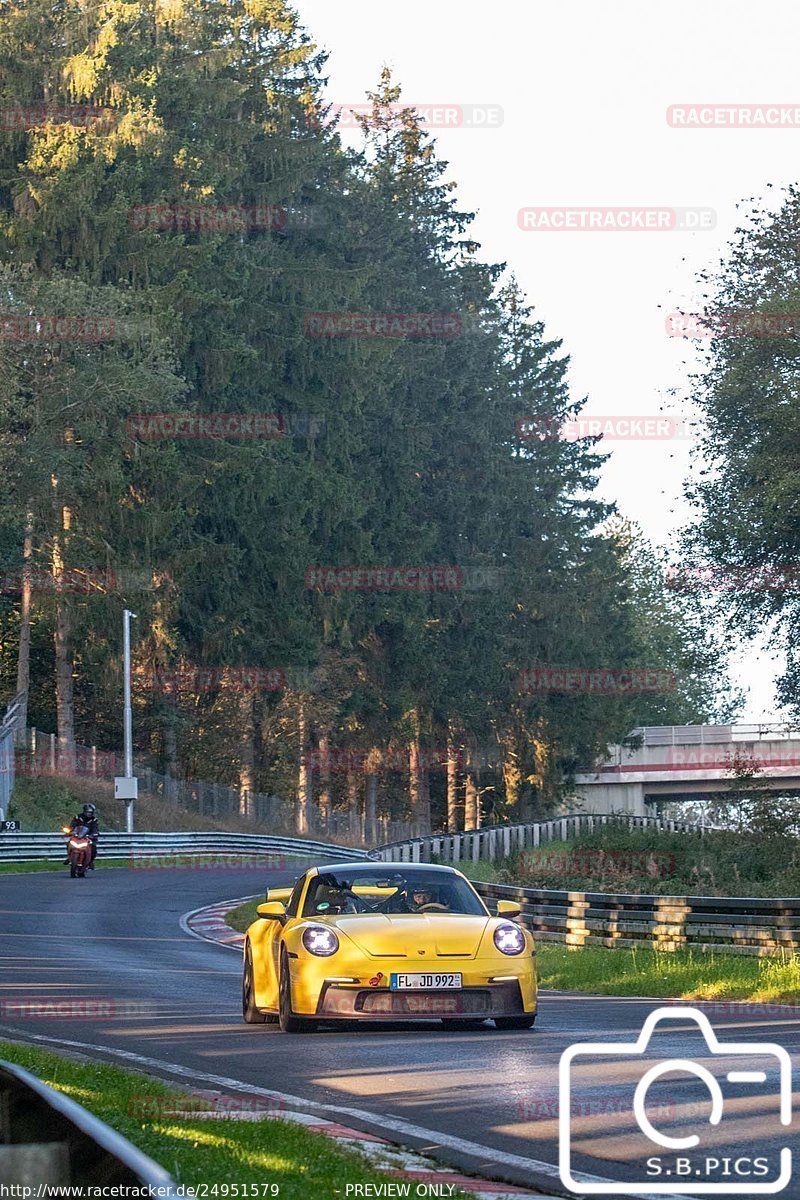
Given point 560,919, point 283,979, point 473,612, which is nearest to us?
point 283,979

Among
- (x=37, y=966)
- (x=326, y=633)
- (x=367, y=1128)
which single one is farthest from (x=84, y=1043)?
(x=326, y=633)

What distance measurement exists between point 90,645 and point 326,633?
1120 cm

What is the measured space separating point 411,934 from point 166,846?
41398 mm

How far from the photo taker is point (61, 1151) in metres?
3.96

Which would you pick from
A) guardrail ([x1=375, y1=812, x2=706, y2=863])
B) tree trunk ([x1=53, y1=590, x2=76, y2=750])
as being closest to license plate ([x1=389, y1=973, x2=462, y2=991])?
guardrail ([x1=375, y1=812, x2=706, y2=863])

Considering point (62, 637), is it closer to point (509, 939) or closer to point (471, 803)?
point (471, 803)

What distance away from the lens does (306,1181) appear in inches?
302

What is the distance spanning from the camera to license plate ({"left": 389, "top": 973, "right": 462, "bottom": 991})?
14680 millimetres

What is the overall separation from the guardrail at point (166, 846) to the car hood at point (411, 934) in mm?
30752

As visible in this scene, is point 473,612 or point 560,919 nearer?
point 560,919

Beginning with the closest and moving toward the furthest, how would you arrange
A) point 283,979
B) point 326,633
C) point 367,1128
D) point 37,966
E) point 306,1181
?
point 306,1181 < point 367,1128 < point 283,979 < point 37,966 < point 326,633

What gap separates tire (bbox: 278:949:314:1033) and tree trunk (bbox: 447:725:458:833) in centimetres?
6566

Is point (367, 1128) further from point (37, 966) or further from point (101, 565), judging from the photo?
point (101, 565)

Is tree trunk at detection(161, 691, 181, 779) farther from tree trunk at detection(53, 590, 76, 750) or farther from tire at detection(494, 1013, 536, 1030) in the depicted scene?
tire at detection(494, 1013, 536, 1030)
